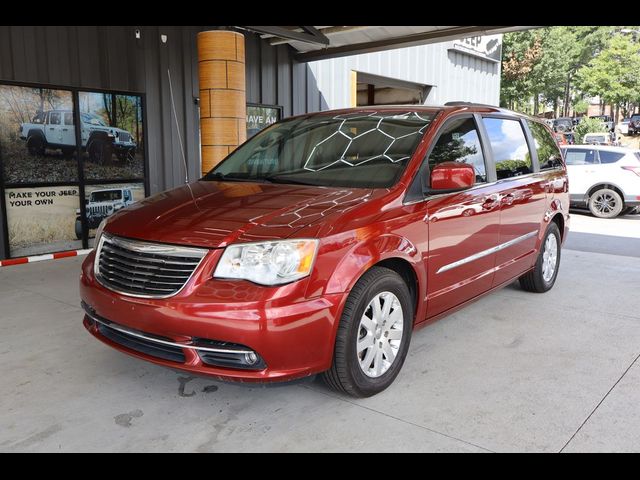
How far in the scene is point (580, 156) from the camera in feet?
39.6

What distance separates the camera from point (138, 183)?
327 inches

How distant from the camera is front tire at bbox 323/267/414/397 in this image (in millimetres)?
2973

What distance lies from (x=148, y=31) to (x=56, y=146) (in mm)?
2082

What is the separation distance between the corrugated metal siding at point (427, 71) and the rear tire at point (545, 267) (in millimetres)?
6484

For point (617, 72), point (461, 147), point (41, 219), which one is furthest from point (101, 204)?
point (617, 72)

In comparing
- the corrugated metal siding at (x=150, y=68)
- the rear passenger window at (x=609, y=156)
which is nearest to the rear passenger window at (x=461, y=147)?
the corrugated metal siding at (x=150, y=68)

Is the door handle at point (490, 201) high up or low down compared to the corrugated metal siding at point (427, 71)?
down

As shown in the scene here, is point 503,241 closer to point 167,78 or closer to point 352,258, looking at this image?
point 352,258

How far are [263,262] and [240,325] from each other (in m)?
0.32

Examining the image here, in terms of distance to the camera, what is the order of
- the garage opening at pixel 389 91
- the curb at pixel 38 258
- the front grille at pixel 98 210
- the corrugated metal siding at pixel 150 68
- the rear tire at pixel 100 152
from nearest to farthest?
the curb at pixel 38 258 → the corrugated metal siding at pixel 150 68 → the rear tire at pixel 100 152 → the front grille at pixel 98 210 → the garage opening at pixel 389 91

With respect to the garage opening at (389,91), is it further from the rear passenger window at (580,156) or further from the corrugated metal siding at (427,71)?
the rear passenger window at (580,156)

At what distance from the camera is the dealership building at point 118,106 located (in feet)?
22.9

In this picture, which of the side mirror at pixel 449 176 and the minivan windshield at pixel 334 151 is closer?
the side mirror at pixel 449 176

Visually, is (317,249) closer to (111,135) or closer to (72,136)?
(72,136)
